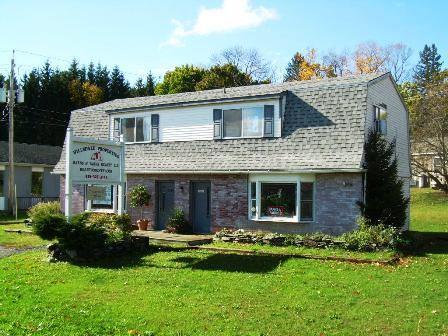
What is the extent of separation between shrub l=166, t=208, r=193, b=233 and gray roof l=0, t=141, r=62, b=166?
56.2ft

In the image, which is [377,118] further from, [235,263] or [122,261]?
[122,261]

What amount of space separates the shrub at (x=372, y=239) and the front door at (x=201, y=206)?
6084 mm

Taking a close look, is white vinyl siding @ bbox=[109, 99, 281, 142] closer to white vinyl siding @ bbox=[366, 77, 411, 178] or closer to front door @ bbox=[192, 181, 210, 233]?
front door @ bbox=[192, 181, 210, 233]

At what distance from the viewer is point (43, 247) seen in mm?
17094

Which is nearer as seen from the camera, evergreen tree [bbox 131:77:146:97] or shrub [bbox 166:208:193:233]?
shrub [bbox 166:208:193:233]

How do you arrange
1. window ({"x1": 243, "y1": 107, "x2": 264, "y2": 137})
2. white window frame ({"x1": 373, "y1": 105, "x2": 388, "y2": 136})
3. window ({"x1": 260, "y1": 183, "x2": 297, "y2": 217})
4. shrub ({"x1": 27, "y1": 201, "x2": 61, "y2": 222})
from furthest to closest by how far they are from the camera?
window ({"x1": 243, "y1": 107, "x2": 264, "y2": 137}) < white window frame ({"x1": 373, "y1": 105, "x2": 388, "y2": 136}) < window ({"x1": 260, "y1": 183, "x2": 297, "y2": 217}) < shrub ({"x1": 27, "y1": 201, "x2": 61, "y2": 222})

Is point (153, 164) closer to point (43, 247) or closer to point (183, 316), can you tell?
point (43, 247)

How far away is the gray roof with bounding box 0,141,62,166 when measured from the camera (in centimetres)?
3384

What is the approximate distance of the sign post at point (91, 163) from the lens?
1465 cm

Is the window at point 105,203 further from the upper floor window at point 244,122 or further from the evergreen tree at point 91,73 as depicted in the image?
the evergreen tree at point 91,73

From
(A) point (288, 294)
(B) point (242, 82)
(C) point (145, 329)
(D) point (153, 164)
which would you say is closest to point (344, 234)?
(A) point (288, 294)

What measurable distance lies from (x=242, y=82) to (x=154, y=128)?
28.7 metres

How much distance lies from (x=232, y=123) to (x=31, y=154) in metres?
20.6

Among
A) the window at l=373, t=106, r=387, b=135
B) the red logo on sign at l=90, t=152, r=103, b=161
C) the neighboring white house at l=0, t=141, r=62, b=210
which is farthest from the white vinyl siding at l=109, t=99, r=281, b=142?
the neighboring white house at l=0, t=141, r=62, b=210
